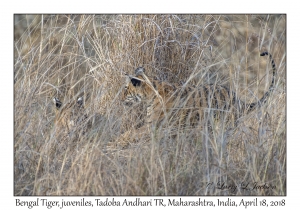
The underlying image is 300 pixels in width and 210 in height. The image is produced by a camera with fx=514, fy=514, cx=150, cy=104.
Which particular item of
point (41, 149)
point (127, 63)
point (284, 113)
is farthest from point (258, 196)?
point (127, 63)

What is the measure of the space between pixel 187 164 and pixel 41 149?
1.22 metres

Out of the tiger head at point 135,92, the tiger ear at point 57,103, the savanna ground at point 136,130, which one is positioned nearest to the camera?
the savanna ground at point 136,130

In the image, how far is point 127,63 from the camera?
211 inches

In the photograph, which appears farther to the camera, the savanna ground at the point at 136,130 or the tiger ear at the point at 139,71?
the tiger ear at the point at 139,71

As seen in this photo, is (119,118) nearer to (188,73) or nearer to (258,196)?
(188,73)

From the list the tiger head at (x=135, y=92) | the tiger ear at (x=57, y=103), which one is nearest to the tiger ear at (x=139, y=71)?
the tiger head at (x=135, y=92)

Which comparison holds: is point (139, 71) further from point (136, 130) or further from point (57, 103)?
point (57, 103)

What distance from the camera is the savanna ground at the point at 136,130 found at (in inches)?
146

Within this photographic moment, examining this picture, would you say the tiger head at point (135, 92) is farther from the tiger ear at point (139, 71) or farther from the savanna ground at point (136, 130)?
the tiger ear at point (139, 71)

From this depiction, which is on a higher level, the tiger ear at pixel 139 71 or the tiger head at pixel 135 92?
the tiger ear at pixel 139 71

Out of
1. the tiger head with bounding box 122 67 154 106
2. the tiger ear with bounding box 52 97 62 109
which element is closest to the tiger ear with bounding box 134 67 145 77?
the tiger head with bounding box 122 67 154 106

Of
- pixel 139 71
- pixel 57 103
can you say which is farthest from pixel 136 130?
pixel 57 103
